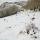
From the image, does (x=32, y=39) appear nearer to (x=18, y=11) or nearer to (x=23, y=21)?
(x=23, y=21)

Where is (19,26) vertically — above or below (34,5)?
below

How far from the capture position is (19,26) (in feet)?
4.09

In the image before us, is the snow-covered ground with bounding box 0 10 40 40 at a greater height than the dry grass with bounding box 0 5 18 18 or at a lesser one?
lesser

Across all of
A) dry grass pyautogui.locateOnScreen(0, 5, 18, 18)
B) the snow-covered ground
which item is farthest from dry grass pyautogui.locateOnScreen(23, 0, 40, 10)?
dry grass pyautogui.locateOnScreen(0, 5, 18, 18)

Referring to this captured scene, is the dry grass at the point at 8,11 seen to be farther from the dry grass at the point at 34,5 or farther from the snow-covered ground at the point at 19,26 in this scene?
the dry grass at the point at 34,5

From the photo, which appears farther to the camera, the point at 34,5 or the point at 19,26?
the point at 34,5

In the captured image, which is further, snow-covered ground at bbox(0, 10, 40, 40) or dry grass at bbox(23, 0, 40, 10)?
dry grass at bbox(23, 0, 40, 10)

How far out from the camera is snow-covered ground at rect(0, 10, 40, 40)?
107 centimetres

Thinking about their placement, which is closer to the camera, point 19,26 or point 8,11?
point 19,26

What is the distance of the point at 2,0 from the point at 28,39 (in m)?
1.54

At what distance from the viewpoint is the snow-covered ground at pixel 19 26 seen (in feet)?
3.52

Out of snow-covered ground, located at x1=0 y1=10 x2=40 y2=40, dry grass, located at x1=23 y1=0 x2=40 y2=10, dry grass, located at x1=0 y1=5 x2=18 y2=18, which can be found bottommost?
snow-covered ground, located at x1=0 y1=10 x2=40 y2=40

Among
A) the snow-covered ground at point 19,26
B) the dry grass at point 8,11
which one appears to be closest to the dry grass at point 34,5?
the snow-covered ground at point 19,26

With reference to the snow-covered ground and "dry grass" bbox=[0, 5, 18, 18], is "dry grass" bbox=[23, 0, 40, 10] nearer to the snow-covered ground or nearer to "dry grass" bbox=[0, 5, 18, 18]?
the snow-covered ground
